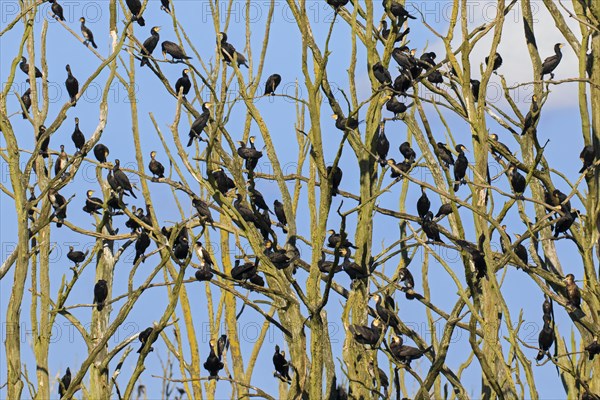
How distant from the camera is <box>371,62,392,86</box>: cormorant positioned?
19.9ft

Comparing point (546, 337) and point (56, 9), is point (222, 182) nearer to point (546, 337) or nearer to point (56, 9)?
point (546, 337)

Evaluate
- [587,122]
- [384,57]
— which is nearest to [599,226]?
[587,122]

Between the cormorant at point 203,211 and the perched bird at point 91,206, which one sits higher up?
the perched bird at point 91,206

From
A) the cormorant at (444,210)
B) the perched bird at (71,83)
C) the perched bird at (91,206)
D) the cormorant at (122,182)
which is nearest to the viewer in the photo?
the cormorant at (444,210)

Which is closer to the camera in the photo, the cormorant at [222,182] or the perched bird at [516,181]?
the perched bird at [516,181]

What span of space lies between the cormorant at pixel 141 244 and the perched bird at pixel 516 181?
2665mm

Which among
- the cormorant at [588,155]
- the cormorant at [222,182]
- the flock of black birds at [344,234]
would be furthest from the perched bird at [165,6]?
the cormorant at [588,155]

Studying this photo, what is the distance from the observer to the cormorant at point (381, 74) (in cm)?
605

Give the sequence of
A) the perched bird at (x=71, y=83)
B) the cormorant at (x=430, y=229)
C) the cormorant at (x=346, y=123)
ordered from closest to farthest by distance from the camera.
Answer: the cormorant at (x=346, y=123), the cormorant at (x=430, y=229), the perched bird at (x=71, y=83)

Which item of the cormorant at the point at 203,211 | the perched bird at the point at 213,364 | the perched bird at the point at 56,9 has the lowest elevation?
the perched bird at the point at 213,364

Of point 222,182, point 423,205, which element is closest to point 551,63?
point 423,205

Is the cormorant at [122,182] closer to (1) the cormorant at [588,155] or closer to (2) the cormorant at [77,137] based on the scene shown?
(2) the cormorant at [77,137]

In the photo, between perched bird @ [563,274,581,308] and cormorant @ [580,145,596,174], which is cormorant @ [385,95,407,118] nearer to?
cormorant @ [580,145,596,174]

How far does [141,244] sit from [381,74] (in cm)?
220
